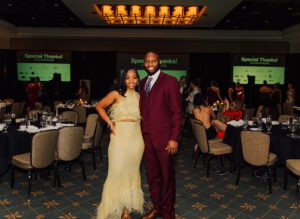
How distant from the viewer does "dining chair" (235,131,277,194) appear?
15.1 ft

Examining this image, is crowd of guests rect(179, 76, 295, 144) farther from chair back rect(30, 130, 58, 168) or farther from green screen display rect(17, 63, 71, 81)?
green screen display rect(17, 63, 71, 81)

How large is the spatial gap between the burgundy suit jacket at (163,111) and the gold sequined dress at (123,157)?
0.19m

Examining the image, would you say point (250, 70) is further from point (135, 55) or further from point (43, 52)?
point (43, 52)

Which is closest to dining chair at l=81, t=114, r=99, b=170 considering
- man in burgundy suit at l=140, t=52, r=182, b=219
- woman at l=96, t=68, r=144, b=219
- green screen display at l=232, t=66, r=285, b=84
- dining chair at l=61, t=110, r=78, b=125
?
dining chair at l=61, t=110, r=78, b=125

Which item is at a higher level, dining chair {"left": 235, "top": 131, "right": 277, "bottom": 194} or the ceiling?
the ceiling

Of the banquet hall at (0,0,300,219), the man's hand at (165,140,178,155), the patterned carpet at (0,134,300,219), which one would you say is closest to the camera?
the man's hand at (165,140,178,155)

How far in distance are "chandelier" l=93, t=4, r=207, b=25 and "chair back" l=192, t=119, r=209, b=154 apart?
519 centimetres

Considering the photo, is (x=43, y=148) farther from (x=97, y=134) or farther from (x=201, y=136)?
(x=201, y=136)

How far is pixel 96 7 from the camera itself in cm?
991

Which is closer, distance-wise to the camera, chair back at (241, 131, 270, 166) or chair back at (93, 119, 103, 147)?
chair back at (241, 131, 270, 166)

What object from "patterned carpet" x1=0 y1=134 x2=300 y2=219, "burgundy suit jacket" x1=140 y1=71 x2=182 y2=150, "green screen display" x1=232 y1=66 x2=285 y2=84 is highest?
"green screen display" x1=232 y1=66 x2=285 y2=84

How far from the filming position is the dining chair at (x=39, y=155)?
427cm

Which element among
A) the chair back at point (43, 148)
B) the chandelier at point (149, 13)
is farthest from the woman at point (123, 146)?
the chandelier at point (149, 13)

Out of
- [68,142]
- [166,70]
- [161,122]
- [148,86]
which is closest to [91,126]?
[68,142]
